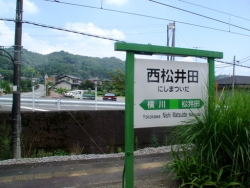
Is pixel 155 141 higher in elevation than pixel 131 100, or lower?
lower

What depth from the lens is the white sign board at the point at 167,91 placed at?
3.31 metres

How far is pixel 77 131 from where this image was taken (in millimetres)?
7465

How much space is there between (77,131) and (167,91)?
15.1 feet

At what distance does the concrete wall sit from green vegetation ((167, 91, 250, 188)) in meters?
3.38

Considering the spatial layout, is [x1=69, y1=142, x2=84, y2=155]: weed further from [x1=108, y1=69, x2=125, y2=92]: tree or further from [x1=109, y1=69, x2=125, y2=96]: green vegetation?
[x1=108, y1=69, x2=125, y2=92]: tree

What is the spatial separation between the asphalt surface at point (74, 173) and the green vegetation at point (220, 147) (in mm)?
1054

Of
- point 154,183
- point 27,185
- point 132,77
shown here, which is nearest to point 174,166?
point 154,183

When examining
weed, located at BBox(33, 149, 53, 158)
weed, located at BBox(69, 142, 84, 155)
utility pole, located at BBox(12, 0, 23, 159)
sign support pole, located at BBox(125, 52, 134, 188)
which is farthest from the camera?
weed, located at BBox(69, 142, 84, 155)

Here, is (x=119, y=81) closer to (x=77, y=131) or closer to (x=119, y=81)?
(x=119, y=81)

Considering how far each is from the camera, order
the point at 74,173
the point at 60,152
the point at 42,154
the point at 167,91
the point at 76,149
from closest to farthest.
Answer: the point at 167,91
the point at 74,173
the point at 42,154
the point at 60,152
the point at 76,149

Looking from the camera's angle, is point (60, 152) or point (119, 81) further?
point (119, 81)

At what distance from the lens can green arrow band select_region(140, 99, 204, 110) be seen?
3369 mm

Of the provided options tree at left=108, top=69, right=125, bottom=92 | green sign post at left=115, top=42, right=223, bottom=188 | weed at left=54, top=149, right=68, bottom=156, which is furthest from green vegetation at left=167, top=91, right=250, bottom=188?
tree at left=108, top=69, right=125, bottom=92

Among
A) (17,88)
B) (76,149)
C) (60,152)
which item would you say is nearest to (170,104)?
(17,88)
